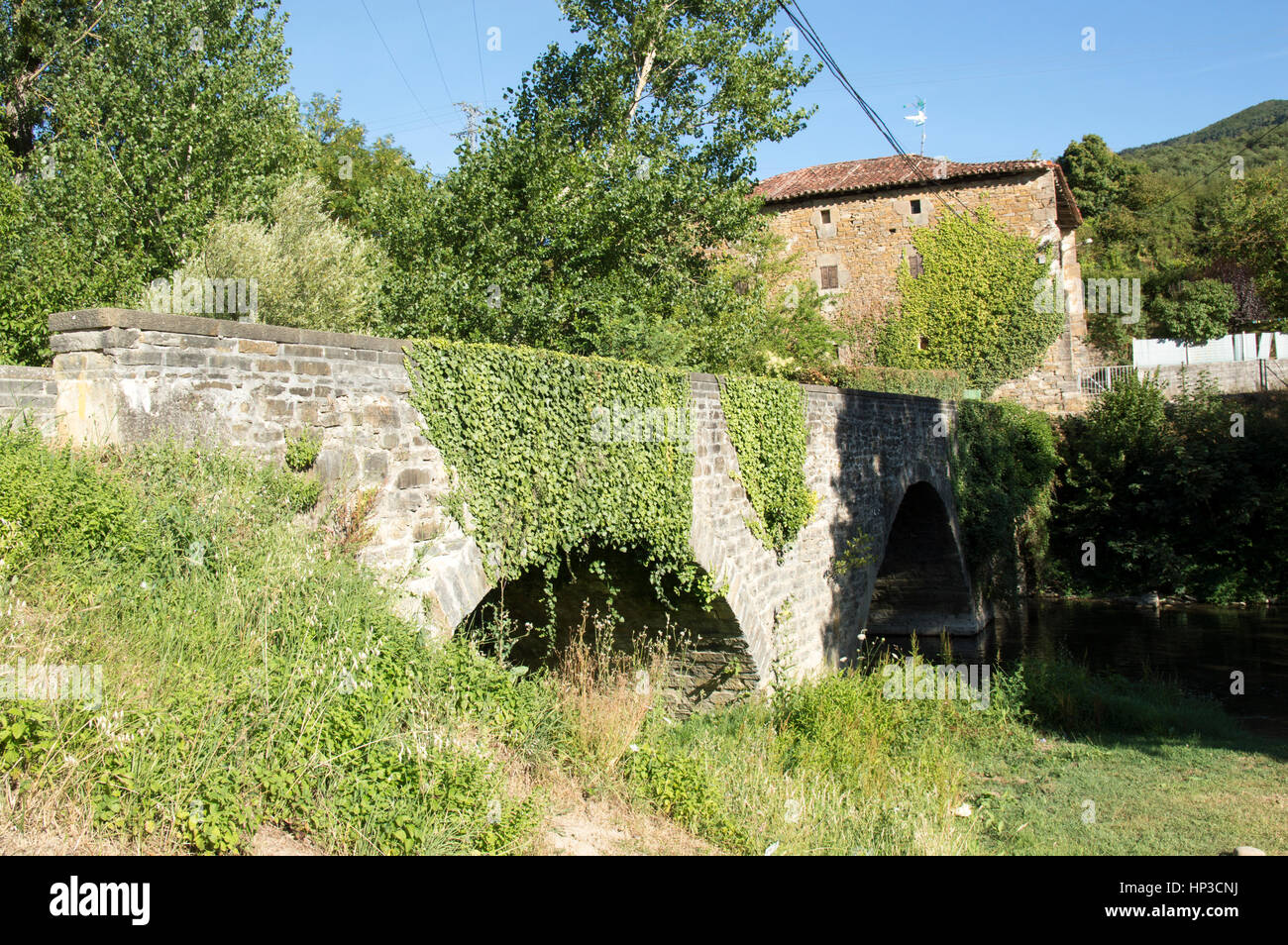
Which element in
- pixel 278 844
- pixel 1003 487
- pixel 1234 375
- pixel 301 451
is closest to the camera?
pixel 278 844

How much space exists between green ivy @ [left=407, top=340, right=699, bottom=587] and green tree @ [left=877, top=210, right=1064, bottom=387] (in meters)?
20.5

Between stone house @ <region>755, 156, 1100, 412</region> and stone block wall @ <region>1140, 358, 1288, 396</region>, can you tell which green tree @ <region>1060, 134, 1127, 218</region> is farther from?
stone block wall @ <region>1140, 358, 1288, 396</region>

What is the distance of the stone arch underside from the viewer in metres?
16.8

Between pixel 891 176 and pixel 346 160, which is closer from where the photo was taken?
pixel 346 160

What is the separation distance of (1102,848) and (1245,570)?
17810mm

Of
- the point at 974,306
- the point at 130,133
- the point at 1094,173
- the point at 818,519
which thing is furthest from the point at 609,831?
the point at 1094,173

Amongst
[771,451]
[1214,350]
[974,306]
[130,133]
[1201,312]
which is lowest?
[771,451]

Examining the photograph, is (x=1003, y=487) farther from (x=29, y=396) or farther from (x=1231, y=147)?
(x=1231, y=147)

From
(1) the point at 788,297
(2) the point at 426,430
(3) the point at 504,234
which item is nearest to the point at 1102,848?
(2) the point at 426,430

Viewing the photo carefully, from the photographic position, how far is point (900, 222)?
1077 inches

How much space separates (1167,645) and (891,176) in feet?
51.4

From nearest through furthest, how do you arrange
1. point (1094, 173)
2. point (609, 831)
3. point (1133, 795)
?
1. point (609, 831)
2. point (1133, 795)
3. point (1094, 173)
